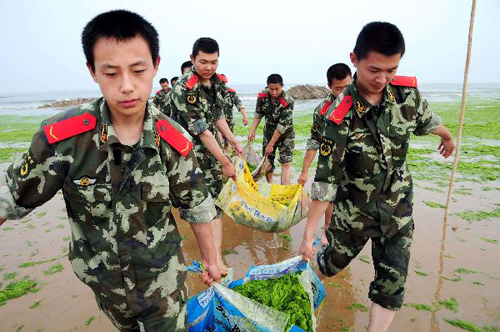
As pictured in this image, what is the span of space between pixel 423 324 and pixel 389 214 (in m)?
1.10

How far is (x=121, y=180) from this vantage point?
4.52 ft

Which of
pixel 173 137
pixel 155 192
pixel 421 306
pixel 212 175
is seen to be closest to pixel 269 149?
pixel 212 175

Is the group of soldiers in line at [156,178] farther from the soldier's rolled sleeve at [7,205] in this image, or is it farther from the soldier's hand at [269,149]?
the soldier's hand at [269,149]

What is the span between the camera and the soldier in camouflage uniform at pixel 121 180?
50.9 inches

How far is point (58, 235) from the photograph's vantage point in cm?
434

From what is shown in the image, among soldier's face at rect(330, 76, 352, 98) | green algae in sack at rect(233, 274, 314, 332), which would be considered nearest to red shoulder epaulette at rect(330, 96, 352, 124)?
green algae in sack at rect(233, 274, 314, 332)

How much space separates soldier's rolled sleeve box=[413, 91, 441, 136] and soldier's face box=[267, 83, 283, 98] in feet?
11.1

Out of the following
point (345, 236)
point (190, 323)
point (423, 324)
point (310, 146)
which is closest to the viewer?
point (190, 323)

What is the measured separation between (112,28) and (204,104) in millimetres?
2249

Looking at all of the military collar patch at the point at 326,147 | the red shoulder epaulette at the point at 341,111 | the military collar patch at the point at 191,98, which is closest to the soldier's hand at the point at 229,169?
the military collar patch at the point at 191,98

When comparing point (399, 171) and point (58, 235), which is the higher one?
point (399, 171)

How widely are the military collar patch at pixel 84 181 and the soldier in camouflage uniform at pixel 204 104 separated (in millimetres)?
2003

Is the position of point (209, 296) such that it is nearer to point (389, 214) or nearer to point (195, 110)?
point (389, 214)

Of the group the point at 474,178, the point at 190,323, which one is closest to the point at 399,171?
the point at 190,323
